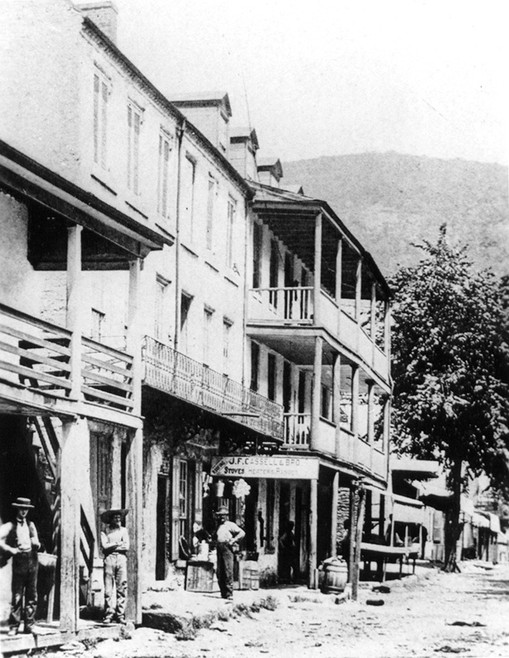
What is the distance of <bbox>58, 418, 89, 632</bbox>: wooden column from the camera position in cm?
1264

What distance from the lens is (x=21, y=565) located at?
39.8 ft

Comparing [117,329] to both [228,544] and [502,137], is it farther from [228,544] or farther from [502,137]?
[502,137]

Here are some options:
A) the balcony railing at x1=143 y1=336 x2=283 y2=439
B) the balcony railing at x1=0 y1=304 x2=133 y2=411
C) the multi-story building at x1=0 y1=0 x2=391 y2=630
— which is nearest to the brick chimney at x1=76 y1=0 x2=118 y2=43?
the multi-story building at x1=0 y1=0 x2=391 y2=630

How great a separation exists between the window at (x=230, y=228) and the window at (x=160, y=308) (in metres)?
4.14

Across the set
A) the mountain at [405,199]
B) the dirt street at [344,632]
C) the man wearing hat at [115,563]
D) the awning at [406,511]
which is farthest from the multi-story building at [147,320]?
the mountain at [405,199]

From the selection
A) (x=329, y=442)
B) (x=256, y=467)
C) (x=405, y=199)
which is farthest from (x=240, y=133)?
(x=405, y=199)

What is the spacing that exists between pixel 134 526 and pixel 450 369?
25314 millimetres

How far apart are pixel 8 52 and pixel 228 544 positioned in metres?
8.96

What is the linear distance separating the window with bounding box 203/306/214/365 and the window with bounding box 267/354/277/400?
180 inches

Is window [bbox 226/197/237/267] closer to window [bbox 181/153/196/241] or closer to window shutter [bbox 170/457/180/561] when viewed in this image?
window [bbox 181/153/196/241]

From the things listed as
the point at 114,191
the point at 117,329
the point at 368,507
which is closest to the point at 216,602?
the point at 117,329

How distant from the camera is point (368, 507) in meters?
36.7

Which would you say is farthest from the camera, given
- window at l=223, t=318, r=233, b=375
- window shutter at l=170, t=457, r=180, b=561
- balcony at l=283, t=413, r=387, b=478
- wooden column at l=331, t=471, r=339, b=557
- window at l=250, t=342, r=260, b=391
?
window at l=250, t=342, r=260, b=391

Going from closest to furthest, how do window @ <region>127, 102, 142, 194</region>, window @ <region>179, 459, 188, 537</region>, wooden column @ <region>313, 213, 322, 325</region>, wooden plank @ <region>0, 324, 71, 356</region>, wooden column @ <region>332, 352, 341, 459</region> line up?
wooden plank @ <region>0, 324, 71, 356</region> → window @ <region>127, 102, 142, 194</region> → window @ <region>179, 459, 188, 537</region> → wooden column @ <region>313, 213, 322, 325</region> → wooden column @ <region>332, 352, 341, 459</region>
